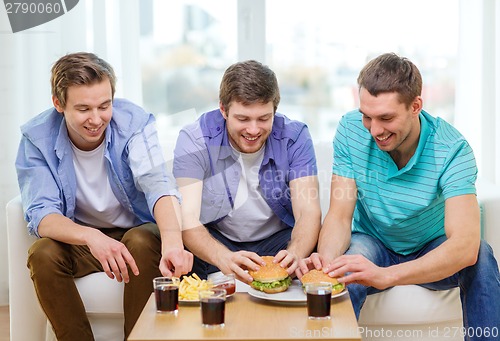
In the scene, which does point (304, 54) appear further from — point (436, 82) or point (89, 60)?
point (89, 60)

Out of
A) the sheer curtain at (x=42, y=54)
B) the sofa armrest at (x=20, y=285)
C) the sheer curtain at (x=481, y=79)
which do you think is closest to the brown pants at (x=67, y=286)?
the sofa armrest at (x=20, y=285)

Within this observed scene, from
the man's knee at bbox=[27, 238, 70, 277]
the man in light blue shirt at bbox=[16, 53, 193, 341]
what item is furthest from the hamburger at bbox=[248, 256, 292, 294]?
the man's knee at bbox=[27, 238, 70, 277]

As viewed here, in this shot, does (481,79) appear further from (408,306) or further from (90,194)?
(90,194)

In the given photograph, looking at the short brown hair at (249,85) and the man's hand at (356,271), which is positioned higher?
the short brown hair at (249,85)

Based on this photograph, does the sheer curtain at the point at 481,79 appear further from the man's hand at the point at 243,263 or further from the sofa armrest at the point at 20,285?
the sofa armrest at the point at 20,285

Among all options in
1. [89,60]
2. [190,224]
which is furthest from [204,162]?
[89,60]

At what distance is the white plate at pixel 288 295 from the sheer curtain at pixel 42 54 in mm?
2052

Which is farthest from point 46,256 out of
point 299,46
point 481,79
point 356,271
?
point 481,79

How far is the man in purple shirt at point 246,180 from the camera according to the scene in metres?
2.84

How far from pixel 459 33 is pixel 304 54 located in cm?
80

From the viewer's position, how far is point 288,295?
2254 mm

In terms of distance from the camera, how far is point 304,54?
4.20 metres

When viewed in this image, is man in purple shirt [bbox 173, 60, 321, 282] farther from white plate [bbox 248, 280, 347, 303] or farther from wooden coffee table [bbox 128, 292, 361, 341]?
wooden coffee table [bbox 128, 292, 361, 341]

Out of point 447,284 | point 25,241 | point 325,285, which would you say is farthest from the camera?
point 25,241
